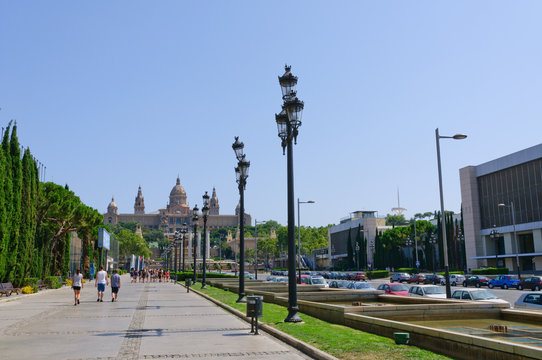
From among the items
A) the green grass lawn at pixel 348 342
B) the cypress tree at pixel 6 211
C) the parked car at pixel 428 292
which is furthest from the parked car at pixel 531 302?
the cypress tree at pixel 6 211

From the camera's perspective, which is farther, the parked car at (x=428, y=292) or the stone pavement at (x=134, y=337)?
the parked car at (x=428, y=292)

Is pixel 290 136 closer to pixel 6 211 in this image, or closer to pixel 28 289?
pixel 6 211

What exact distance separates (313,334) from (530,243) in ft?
239

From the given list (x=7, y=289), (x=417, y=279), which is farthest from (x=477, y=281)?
(x=7, y=289)

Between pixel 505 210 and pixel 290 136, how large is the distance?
69997 mm

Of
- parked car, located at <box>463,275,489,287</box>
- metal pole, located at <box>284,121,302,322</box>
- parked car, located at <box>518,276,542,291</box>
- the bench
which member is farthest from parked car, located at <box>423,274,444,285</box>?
metal pole, located at <box>284,121,302,322</box>

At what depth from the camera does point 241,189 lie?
22.3m

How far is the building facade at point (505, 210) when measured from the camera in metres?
70.3

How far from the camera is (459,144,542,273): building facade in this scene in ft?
231

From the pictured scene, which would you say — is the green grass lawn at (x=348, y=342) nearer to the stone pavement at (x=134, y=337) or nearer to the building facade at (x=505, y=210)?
the stone pavement at (x=134, y=337)

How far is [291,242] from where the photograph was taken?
1485cm

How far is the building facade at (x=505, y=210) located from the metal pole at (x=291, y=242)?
189ft

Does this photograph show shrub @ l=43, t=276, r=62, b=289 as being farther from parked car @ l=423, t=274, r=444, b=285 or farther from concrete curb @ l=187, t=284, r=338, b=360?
parked car @ l=423, t=274, r=444, b=285

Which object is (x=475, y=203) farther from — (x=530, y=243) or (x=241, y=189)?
(x=241, y=189)
